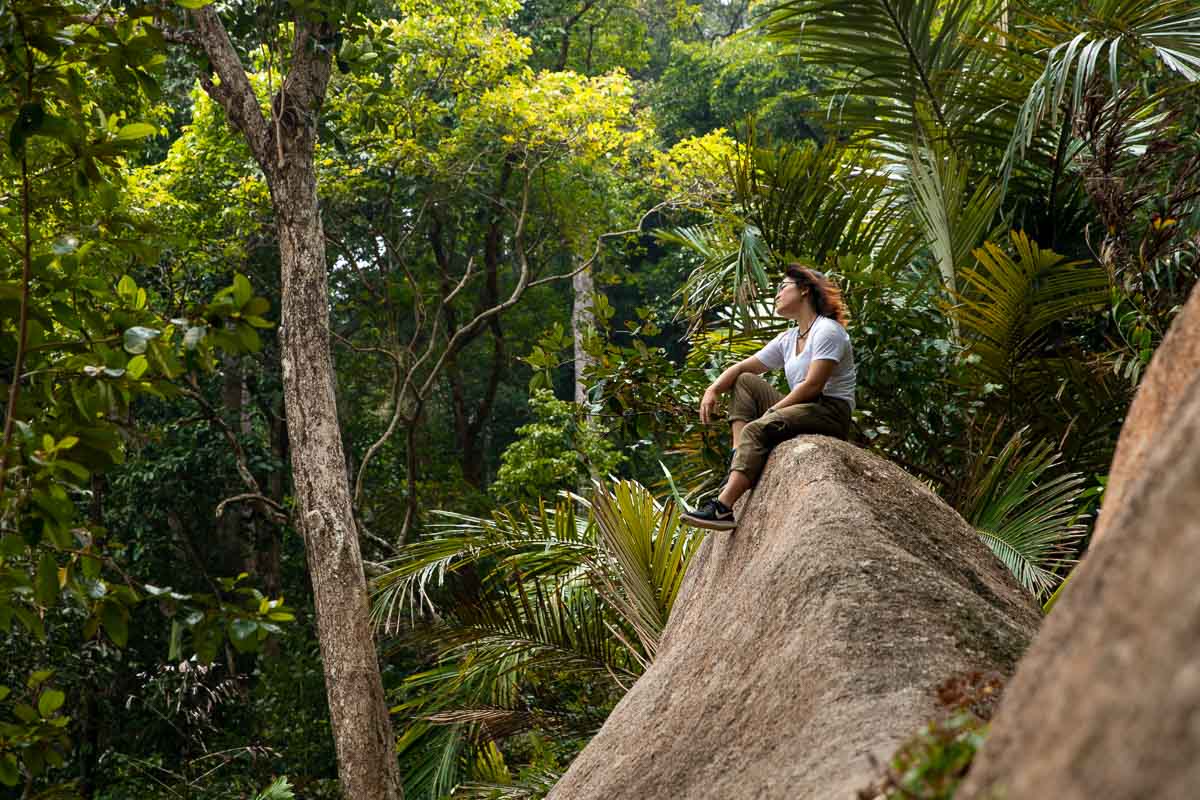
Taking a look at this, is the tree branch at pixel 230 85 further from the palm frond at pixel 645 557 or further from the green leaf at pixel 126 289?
the green leaf at pixel 126 289

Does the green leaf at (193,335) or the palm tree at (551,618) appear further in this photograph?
the palm tree at (551,618)

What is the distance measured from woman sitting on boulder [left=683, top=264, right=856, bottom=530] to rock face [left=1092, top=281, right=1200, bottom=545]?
2.09m

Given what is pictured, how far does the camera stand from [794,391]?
470cm

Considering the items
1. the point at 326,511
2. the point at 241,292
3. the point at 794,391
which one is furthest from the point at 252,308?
the point at 326,511

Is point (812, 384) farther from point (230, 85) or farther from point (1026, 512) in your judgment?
point (230, 85)

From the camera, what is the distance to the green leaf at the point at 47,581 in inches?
100

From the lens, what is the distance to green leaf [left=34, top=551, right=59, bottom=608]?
254 cm

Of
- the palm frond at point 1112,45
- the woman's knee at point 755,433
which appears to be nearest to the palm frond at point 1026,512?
the palm frond at point 1112,45

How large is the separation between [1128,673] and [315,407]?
917cm

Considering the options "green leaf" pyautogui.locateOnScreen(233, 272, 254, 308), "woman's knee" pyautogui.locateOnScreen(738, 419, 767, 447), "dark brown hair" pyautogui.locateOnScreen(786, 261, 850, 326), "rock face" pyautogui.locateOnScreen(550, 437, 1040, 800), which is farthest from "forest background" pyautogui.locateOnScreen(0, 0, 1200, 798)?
"woman's knee" pyautogui.locateOnScreen(738, 419, 767, 447)

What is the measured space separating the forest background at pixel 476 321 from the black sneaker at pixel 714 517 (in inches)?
67.8

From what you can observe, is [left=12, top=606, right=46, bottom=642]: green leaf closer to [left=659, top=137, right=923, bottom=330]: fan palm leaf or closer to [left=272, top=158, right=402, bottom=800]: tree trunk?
[left=659, top=137, right=923, bottom=330]: fan palm leaf

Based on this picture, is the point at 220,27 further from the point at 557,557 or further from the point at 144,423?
the point at 144,423

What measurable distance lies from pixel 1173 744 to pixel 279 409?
15692 millimetres
